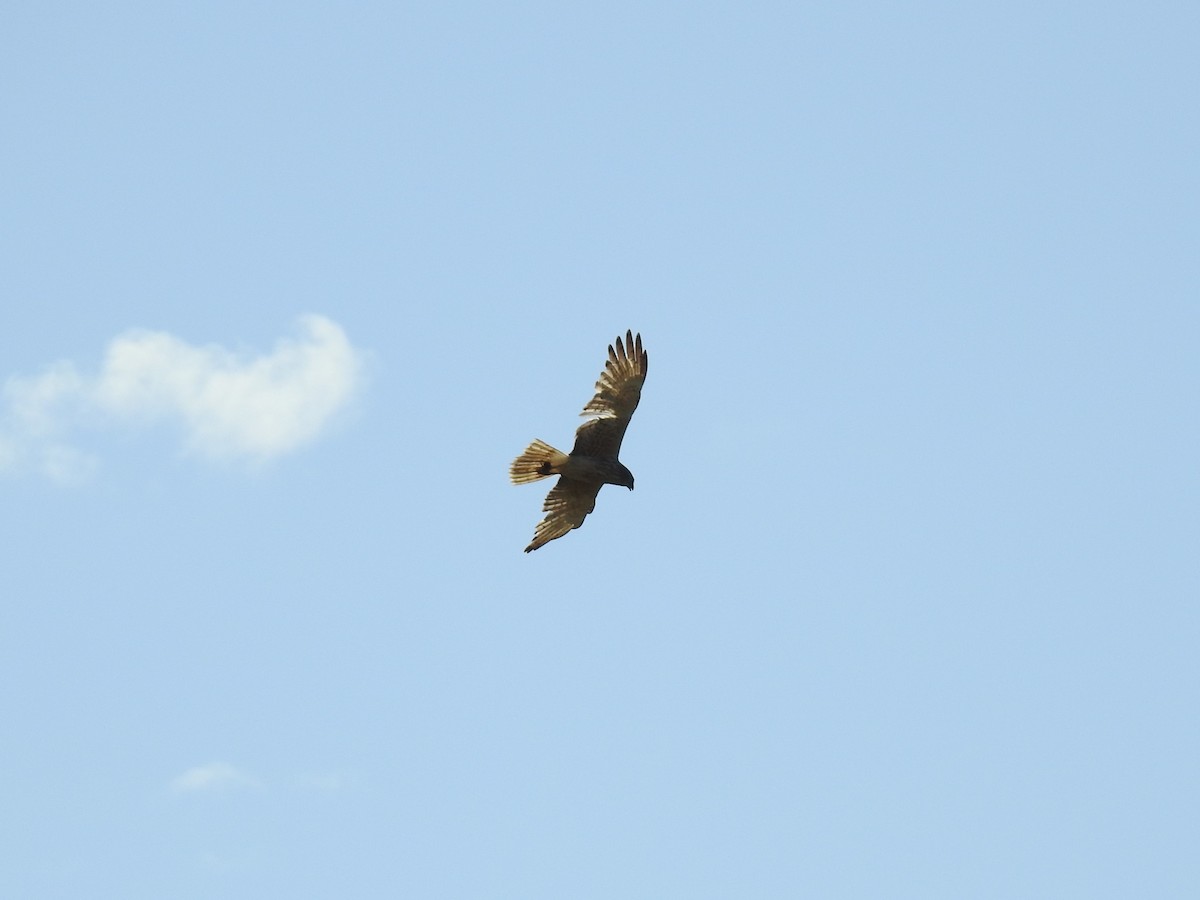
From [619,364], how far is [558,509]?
2361 millimetres

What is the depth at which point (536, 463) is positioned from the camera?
24547mm

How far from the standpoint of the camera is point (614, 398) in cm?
2423

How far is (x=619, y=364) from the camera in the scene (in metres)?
24.1

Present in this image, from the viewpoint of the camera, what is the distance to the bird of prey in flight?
79.2ft

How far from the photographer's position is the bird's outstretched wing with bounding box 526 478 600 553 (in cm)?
2491

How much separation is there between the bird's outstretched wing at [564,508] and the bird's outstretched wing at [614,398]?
62 cm

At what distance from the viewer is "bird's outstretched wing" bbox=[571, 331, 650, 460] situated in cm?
2412

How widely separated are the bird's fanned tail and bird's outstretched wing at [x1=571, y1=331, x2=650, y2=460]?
34cm

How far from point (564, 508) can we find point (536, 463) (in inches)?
34.9

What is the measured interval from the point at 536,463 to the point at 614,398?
4.71 feet

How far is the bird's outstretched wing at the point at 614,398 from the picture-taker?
24.1 meters

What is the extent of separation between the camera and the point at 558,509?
2502 cm

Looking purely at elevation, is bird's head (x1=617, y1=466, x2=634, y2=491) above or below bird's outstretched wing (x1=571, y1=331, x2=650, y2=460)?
below

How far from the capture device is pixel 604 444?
24531 mm
